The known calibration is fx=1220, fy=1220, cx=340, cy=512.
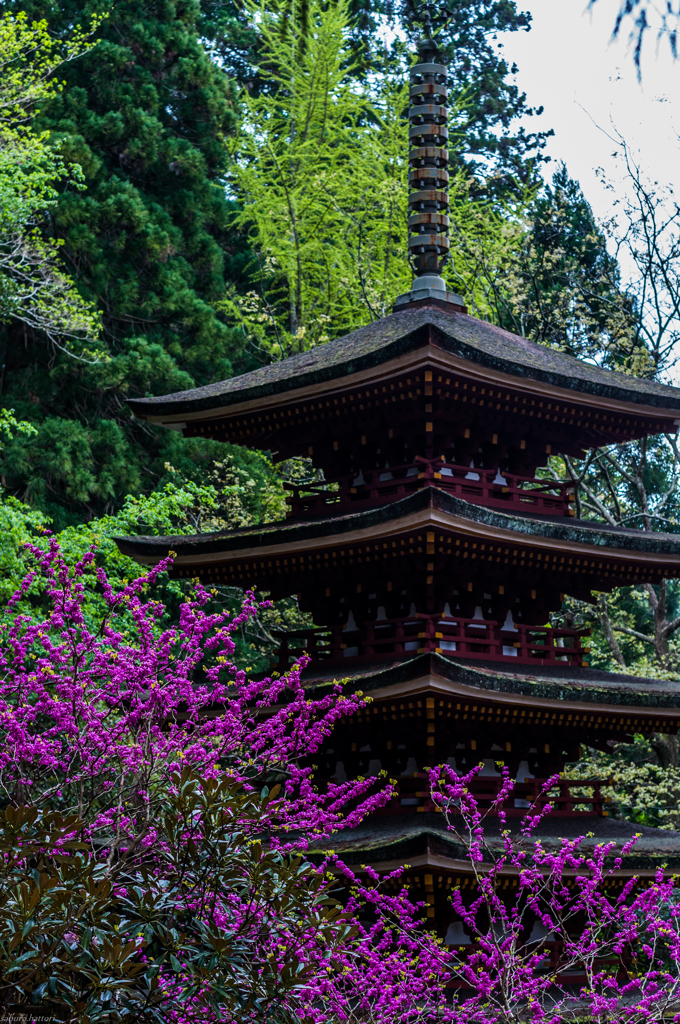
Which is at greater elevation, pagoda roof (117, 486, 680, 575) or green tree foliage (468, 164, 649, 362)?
green tree foliage (468, 164, 649, 362)

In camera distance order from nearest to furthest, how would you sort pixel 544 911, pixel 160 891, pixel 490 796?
pixel 160 891 < pixel 544 911 < pixel 490 796

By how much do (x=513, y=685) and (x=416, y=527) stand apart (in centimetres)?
217

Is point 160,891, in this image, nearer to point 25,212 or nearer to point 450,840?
point 450,840

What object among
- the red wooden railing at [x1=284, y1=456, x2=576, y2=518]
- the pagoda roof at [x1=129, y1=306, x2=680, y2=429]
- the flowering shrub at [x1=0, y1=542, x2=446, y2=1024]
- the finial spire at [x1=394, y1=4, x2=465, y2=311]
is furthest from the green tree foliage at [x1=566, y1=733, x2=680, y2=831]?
the flowering shrub at [x1=0, y1=542, x2=446, y2=1024]

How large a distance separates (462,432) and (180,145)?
17241mm

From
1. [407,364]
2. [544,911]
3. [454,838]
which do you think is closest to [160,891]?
[454,838]

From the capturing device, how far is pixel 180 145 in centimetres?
3031

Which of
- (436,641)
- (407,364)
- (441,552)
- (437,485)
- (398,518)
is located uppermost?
(407,364)

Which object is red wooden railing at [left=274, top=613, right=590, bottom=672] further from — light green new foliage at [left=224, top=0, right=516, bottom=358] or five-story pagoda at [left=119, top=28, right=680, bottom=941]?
light green new foliage at [left=224, top=0, right=516, bottom=358]

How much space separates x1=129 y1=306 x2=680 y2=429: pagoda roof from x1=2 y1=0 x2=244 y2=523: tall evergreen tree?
325 inches

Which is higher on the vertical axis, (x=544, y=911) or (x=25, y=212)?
(x=25, y=212)

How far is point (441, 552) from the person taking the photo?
14938 millimetres

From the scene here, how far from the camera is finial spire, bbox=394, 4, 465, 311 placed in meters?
18.4

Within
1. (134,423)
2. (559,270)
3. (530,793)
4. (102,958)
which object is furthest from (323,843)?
(559,270)
